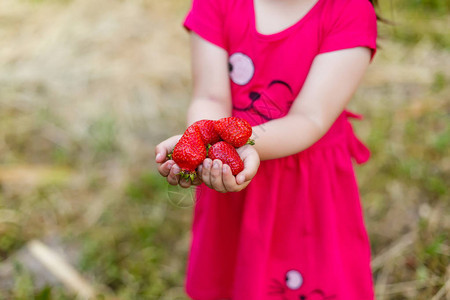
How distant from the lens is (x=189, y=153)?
101cm

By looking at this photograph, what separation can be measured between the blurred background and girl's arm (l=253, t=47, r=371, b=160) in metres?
0.23

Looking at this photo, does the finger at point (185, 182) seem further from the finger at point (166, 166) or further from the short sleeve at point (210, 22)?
the short sleeve at point (210, 22)

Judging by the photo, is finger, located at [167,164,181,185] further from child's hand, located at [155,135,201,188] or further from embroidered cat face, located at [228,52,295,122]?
embroidered cat face, located at [228,52,295,122]

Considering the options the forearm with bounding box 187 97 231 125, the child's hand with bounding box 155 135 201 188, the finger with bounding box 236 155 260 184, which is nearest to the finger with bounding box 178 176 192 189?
the child's hand with bounding box 155 135 201 188

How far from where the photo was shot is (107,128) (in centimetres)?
283

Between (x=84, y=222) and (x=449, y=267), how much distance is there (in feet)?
5.18

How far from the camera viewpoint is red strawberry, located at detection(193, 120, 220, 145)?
1089 millimetres

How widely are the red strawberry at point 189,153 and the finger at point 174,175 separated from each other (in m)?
0.01

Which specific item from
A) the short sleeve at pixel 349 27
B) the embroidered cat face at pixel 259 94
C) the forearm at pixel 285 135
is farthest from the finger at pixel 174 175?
the short sleeve at pixel 349 27

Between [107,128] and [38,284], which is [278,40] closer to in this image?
[38,284]

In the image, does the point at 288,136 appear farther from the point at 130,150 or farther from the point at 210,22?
the point at 130,150

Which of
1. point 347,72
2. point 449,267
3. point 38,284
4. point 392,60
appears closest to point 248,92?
point 347,72

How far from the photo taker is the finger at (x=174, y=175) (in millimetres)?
1054

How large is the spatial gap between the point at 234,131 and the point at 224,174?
10 centimetres
